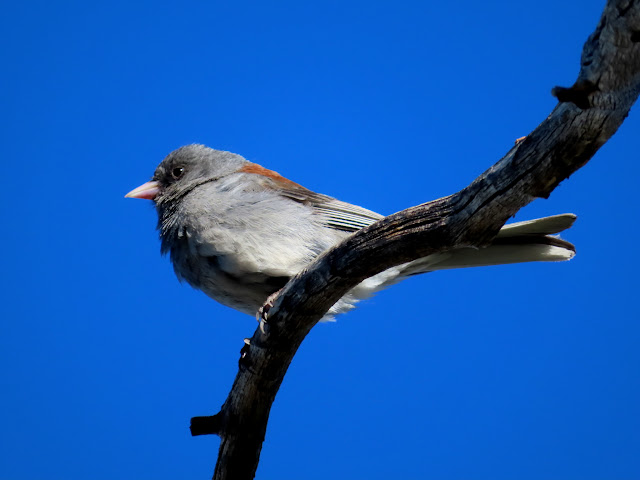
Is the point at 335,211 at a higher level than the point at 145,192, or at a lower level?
lower

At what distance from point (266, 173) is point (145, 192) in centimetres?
89

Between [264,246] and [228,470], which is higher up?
[264,246]

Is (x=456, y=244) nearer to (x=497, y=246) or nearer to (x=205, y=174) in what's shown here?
(x=497, y=246)

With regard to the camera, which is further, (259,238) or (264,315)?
(259,238)

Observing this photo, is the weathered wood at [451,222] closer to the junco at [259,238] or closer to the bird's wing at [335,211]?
the junco at [259,238]

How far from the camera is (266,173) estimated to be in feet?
13.9

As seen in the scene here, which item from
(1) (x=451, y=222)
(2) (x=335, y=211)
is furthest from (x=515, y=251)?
(2) (x=335, y=211)

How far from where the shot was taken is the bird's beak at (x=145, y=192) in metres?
4.34

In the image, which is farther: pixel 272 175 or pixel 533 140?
pixel 272 175

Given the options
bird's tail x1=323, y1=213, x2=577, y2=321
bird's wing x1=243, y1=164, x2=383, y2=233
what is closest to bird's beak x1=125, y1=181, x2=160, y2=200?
bird's wing x1=243, y1=164, x2=383, y2=233

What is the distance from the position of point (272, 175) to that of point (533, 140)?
2360 millimetres

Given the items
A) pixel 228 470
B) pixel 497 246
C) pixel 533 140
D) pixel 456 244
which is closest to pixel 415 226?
pixel 456 244

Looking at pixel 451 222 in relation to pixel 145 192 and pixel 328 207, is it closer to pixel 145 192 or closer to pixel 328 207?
pixel 328 207

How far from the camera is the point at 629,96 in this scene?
1900 millimetres
